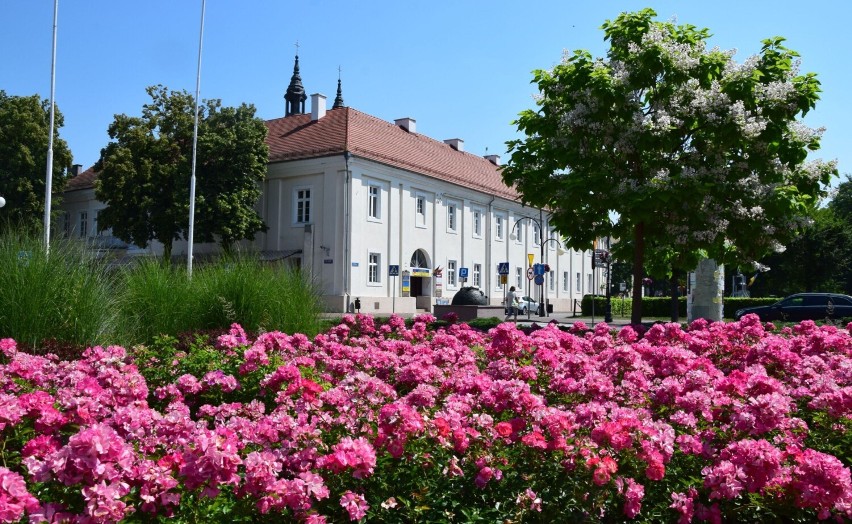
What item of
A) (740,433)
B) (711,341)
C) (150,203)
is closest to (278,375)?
(740,433)

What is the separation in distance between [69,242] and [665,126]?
9632 mm

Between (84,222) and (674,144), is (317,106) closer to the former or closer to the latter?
(84,222)

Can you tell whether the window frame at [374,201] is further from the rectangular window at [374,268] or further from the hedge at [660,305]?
the hedge at [660,305]

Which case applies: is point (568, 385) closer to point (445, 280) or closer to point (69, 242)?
point (69, 242)

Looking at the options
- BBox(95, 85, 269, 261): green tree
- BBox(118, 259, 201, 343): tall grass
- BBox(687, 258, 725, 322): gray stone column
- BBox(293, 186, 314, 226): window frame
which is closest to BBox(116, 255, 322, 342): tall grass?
BBox(118, 259, 201, 343): tall grass

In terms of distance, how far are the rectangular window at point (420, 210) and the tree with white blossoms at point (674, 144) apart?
104ft

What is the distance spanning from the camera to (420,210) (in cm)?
4778

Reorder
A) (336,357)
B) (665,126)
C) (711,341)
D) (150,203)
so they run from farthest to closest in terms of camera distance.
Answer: (150,203) < (665,126) < (711,341) < (336,357)

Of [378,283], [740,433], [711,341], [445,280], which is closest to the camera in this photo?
[740,433]

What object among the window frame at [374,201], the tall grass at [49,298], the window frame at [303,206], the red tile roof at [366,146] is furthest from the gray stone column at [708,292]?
the window frame at [303,206]

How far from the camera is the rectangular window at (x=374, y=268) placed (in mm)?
43438

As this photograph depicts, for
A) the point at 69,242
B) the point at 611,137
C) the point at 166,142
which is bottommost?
the point at 69,242

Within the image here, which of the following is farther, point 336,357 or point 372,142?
point 372,142

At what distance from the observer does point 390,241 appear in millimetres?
44750
